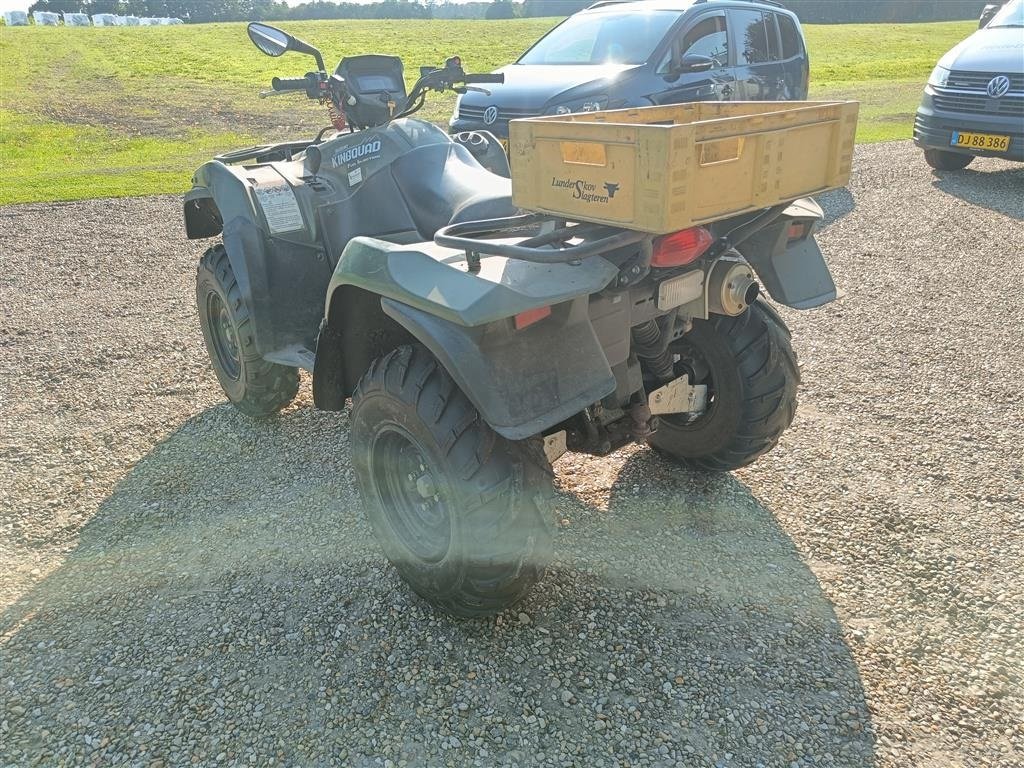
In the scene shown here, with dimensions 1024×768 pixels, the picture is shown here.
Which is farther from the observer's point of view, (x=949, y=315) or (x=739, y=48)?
(x=739, y=48)

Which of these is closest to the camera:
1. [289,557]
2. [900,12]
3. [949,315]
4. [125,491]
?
[289,557]

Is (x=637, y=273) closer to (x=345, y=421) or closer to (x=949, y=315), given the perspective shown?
(x=345, y=421)

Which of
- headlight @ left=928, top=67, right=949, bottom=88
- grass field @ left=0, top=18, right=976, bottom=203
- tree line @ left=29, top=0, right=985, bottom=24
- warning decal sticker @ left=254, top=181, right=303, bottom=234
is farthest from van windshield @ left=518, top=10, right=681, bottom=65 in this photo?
tree line @ left=29, top=0, right=985, bottom=24

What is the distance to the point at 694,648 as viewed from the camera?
264 cm

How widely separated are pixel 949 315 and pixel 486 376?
4.57 m

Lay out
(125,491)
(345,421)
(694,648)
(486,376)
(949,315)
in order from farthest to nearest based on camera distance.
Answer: (949,315), (345,421), (125,491), (694,648), (486,376)

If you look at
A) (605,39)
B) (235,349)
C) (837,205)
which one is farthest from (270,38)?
(837,205)

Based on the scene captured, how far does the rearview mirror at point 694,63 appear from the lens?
7.40 m

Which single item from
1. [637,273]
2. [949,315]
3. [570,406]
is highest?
[637,273]

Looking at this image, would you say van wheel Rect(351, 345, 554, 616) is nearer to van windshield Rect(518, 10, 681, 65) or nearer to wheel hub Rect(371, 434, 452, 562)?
wheel hub Rect(371, 434, 452, 562)

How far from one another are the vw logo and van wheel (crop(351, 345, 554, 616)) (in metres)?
7.86

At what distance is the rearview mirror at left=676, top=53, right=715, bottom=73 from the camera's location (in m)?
7.40

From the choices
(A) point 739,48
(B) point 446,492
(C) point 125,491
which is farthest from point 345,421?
(A) point 739,48

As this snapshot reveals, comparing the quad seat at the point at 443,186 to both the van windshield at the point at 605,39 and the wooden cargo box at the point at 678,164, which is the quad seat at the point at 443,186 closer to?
the wooden cargo box at the point at 678,164
